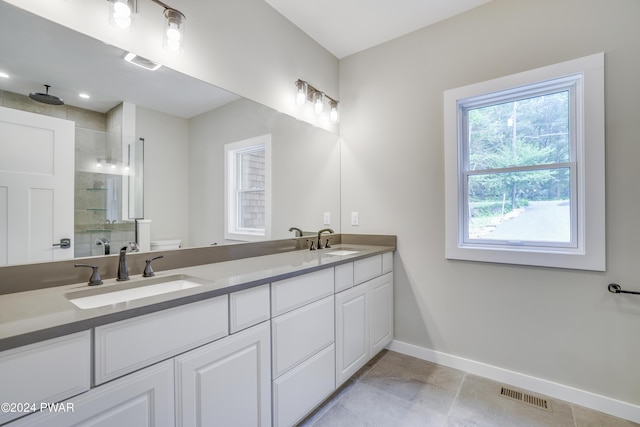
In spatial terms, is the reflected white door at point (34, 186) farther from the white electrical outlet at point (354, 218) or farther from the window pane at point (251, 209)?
the white electrical outlet at point (354, 218)

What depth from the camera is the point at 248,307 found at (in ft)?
4.09

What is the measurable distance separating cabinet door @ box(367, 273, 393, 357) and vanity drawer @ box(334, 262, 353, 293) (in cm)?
30

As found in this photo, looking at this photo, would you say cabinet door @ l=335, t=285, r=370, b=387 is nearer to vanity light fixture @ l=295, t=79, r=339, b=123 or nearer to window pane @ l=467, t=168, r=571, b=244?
window pane @ l=467, t=168, r=571, b=244

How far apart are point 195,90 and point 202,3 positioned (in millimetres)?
492

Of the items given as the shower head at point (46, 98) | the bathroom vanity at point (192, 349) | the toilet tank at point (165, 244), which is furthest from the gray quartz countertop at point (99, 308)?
the shower head at point (46, 98)

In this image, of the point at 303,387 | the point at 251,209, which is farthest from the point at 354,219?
the point at 303,387

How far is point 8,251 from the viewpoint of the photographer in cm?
107

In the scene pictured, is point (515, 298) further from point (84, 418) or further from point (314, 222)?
point (84, 418)

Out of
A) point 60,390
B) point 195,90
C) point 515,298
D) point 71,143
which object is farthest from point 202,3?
point 515,298

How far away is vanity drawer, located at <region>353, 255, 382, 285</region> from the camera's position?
1.99 m

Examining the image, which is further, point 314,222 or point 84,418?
point 314,222

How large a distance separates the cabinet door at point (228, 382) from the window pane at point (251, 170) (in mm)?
1010

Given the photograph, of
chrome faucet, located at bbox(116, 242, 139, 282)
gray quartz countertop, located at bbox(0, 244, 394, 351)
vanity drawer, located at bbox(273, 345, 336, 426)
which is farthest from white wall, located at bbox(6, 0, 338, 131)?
vanity drawer, located at bbox(273, 345, 336, 426)

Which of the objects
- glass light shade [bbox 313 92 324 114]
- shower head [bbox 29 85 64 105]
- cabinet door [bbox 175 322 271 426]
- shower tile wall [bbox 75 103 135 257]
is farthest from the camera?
glass light shade [bbox 313 92 324 114]
